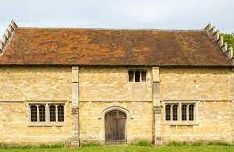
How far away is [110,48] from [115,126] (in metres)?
6.07

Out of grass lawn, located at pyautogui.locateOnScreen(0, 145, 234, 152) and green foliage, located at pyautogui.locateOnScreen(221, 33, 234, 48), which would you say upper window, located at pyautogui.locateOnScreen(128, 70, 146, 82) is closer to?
grass lawn, located at pyautogui.locateOnScreen(0, 145, 234, 152)

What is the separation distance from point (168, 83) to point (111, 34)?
22.3ft

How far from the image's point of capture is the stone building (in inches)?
1323

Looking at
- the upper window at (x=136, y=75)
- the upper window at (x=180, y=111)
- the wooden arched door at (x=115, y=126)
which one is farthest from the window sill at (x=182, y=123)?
the upper window at (x=136, y=75)

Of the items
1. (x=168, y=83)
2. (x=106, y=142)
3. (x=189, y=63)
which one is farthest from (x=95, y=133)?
(x=189, y=63)

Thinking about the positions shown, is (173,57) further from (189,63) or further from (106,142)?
(106,142)

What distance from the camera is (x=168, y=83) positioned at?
34.6 metres

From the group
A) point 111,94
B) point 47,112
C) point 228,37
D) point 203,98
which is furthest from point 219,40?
point 228,37

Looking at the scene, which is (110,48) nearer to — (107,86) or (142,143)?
(107,86)

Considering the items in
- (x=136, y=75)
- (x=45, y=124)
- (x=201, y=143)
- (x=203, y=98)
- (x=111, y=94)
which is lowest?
(x=201, y=143)

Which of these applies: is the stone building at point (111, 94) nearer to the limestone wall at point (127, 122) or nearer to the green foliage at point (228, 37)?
the limestone wall at point (127, 122)

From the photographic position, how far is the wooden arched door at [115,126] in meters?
34.5

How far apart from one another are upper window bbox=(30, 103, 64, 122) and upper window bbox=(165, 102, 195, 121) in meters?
7.82

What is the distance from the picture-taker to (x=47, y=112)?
33844mm
